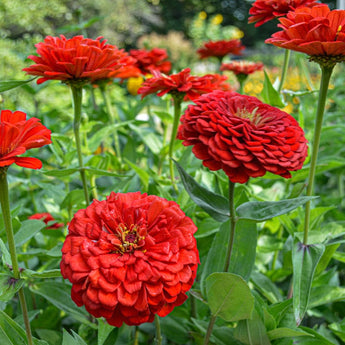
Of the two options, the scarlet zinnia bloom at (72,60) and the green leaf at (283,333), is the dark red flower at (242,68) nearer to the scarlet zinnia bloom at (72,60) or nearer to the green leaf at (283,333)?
the scarlet zinnia bloom at (72,60)

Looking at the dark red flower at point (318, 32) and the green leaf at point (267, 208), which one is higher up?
the dark red flower at point (318, 32)

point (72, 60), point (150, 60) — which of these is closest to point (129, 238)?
point (72, 60)

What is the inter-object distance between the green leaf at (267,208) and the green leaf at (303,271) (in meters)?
0.11

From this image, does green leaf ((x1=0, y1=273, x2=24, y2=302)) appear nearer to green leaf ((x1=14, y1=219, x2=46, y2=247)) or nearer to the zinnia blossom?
green leaf ((x1=14, y1=219, x2=46, y2=247))

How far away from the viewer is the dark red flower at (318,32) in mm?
503

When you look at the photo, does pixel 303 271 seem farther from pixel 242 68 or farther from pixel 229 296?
pixel 242 68

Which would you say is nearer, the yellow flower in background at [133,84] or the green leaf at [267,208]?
the green leaf at [267,208]

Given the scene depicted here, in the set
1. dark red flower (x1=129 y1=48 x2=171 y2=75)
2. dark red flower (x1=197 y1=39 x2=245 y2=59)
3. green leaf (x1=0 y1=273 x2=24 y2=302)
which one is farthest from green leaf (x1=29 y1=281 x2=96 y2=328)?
dark red flower (x1=197 y1=39 x2=245 y2=59)

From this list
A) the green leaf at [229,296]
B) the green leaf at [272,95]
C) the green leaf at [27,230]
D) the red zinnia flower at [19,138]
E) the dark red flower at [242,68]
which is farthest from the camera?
the dark red flower at [242,68]

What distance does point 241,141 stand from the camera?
502 mm

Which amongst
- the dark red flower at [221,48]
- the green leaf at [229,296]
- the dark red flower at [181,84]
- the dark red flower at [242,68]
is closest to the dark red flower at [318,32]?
the dark red flower at [181,84]

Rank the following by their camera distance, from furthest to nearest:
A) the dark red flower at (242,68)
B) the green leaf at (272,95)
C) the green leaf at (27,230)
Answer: the dark red flower at (242,68)
the green leaf at (272,95)
the green leaf at (27,230)

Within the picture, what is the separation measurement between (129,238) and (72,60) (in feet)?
0.88

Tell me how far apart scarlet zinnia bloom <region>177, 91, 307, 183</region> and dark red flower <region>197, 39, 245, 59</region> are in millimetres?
772
